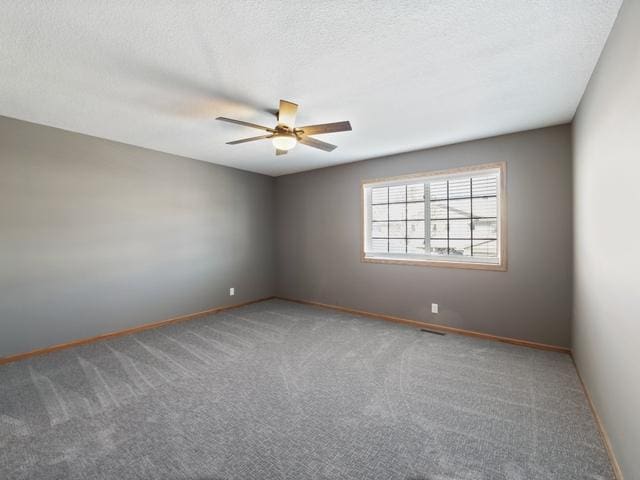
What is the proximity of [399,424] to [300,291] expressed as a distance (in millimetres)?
3689

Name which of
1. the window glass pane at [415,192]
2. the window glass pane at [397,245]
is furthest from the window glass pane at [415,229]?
the window glass pane at [415,192]

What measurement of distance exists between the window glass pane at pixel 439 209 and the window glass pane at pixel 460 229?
6.0 inches

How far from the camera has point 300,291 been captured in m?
5.59

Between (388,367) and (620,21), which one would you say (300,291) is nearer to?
(388,367)

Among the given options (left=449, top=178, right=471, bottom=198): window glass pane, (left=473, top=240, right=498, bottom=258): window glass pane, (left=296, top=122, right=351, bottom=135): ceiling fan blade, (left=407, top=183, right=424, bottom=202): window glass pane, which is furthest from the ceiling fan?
(left=473, top=240, right=498, bottom=258): window glass pane

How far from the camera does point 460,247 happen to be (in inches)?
156

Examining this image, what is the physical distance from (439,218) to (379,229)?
942 mm

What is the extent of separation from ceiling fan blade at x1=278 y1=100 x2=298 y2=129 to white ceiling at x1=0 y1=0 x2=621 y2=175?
125 mm

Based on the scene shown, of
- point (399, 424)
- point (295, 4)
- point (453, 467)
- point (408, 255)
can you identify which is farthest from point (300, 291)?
point (295, 4)

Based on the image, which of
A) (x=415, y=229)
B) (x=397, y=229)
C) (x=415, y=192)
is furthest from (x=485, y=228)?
(x=397, y=229)

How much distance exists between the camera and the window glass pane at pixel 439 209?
4090 mm

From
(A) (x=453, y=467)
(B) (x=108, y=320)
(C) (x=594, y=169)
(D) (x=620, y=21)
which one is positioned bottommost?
(A) (x=453, y=467)

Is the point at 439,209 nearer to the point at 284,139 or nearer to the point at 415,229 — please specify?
the point at 415,229

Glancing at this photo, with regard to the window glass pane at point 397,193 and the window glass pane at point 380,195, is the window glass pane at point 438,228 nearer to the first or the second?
the window glass pane at point 397,193
